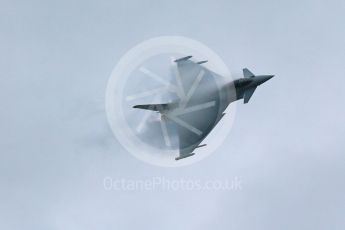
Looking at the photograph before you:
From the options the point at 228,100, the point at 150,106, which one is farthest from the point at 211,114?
the point at 150,106

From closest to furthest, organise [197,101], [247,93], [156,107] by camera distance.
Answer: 1. [156,107]
2. [247,93]
3. [197,101]

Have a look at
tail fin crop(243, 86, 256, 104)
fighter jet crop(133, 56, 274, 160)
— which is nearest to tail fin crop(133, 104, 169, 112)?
fighter jet crop(133, 56, 274, 160)

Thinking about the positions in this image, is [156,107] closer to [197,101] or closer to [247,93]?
[197,101]

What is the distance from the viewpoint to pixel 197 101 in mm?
163000

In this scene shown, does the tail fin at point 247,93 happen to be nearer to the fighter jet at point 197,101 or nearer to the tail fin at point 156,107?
the fighter jet at point 197,101

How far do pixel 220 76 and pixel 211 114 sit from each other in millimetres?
8632

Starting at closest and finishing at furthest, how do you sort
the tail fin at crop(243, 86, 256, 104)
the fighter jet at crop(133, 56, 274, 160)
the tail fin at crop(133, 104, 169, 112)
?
the tail fin at crop(133, 104, 169, 112) < the fighter jet at crop(133, 56, 274, 160) < the tail fin at crop(243, 86, 256, 104)

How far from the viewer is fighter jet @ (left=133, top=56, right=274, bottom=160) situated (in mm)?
160375

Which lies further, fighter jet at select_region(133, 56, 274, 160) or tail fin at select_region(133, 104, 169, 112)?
fighter jet at select_region(133, 56, 274, 160)

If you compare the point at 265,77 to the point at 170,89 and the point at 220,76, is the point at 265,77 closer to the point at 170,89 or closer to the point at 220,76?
the point at 220,76

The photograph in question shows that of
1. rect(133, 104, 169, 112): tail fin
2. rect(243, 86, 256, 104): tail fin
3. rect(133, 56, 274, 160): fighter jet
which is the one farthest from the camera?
rect(243, 86, 256, 104): tail fin

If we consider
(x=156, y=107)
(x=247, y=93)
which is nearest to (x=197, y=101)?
(x=156, y=107)

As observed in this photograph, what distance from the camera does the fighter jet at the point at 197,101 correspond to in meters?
160

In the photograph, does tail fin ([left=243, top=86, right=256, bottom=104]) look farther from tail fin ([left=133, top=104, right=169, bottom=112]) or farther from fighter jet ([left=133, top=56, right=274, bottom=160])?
tail fin ([left=133, top=104, right=169, bottom=112])
